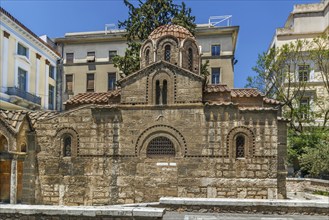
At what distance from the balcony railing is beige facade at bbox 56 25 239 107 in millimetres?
5052

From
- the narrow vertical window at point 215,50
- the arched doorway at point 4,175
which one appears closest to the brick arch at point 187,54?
the arched doorway at point 4,175

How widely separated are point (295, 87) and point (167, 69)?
17.0 m

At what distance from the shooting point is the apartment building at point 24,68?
2600 cm

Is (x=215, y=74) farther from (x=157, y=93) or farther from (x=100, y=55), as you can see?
(x=157, y=93)

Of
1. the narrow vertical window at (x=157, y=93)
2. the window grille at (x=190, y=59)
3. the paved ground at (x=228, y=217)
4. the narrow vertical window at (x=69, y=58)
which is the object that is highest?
the narrow vertical window at (x=69, y=58)

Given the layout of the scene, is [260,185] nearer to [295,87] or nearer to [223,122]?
[223,122]

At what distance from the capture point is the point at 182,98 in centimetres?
1359

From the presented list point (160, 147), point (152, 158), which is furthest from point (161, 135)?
point (152, 158)

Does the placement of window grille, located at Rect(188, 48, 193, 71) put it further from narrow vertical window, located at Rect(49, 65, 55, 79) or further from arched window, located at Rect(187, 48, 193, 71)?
narrow vertical window, located at Rect(49, 65, 55, 79)

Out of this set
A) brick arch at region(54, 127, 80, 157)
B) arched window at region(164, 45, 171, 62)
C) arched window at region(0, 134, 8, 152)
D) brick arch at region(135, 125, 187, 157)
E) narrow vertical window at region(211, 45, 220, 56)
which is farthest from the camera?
narrow vertical window at region(211, 45, 220, 56)

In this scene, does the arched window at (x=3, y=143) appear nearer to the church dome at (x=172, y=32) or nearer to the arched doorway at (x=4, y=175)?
the arched doorway at (x=4, y=175)

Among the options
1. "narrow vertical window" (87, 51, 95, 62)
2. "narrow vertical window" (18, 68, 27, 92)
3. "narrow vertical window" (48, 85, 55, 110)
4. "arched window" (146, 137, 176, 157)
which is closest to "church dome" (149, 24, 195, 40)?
"arched window" (146, 137, 176, 157)

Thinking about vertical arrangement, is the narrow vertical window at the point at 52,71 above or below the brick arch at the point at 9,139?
above

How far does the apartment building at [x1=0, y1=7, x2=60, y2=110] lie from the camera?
85.3 ft
